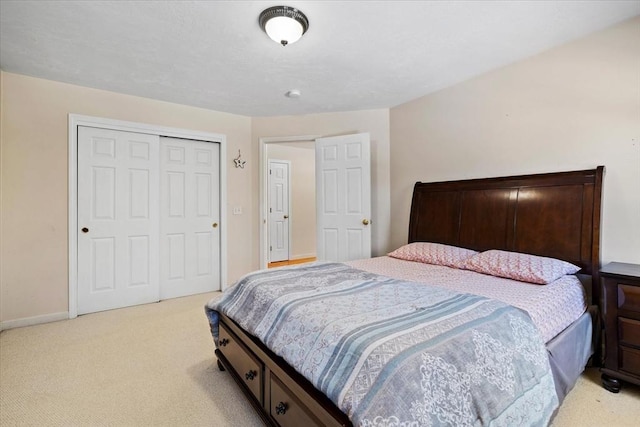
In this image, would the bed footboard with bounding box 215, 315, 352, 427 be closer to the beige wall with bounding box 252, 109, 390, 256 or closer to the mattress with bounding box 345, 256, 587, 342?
the mattress with bounding box 345, 256, 587, 342

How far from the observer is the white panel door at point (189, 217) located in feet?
12.0

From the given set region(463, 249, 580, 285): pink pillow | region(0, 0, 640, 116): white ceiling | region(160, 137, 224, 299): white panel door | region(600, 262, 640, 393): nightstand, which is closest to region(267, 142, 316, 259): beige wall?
region(160, 137, 224, 299): white panel door

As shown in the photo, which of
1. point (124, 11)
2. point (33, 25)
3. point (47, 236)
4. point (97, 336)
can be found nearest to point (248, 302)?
point (97, 336)

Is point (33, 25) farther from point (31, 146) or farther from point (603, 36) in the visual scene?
point (603, 36)

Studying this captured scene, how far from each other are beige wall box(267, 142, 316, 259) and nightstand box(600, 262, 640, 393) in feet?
16.5

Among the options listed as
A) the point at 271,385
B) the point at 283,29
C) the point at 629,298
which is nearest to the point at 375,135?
the point at 283,29

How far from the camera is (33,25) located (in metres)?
2.05

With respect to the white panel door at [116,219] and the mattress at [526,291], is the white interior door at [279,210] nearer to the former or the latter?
the white panel door at [116,219]

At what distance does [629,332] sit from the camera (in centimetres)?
173

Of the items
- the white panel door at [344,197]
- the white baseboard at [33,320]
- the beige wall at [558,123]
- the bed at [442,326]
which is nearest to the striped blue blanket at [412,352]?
the bed at [442,326]

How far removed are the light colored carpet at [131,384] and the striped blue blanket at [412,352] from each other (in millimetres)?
535

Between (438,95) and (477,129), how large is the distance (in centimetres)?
62

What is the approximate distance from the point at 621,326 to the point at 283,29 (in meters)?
2.76

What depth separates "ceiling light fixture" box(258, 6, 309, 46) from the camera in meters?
1.88
